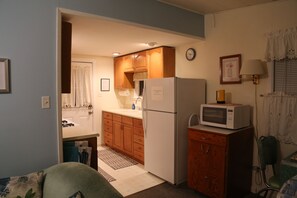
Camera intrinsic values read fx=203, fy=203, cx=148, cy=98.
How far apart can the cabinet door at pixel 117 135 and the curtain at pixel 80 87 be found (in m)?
0.93

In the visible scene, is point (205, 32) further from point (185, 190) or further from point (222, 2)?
point (185, 190)

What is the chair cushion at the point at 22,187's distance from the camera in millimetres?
1535

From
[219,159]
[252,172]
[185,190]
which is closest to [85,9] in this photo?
[219,159]

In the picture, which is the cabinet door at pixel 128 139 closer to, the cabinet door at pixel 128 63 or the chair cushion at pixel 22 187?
the cabinet door at pixel 128 63

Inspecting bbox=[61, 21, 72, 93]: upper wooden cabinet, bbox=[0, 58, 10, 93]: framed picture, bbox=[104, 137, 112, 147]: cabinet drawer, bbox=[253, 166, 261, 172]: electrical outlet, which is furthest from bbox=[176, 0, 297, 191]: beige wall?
bbox=[0, 58, 10, 93]: framed picture

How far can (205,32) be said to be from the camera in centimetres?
323

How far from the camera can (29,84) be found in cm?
188

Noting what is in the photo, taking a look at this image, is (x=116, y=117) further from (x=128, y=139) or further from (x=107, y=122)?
(x=128, y=139)

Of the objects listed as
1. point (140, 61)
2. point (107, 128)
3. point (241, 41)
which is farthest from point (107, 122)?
point (241, 41)

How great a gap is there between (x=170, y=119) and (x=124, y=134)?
1.57 m

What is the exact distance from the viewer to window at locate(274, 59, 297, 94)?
2.35 metres

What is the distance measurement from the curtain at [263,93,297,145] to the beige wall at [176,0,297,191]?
10 centimetres

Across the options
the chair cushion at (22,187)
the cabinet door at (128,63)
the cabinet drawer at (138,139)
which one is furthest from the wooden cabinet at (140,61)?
the chair cushion at (22,187)

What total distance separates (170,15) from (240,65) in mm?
1184
